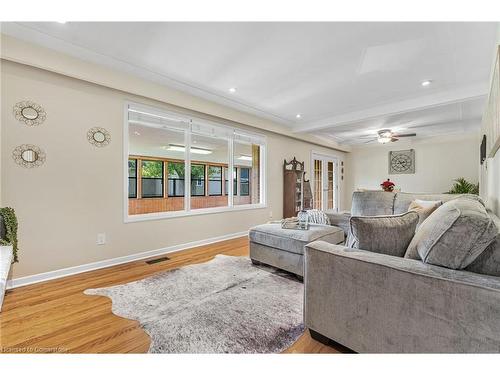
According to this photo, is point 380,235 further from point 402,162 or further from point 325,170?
point 402,162

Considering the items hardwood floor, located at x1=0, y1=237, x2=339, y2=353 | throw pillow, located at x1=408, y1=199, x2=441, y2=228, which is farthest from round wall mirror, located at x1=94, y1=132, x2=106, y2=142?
throw pillow, located at x1=408, y1=199, x2=441, y2=228

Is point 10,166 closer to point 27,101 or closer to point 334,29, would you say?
point 27,101

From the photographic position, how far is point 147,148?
3.83 metres

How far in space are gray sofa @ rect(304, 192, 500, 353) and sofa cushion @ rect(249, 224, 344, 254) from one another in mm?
1031

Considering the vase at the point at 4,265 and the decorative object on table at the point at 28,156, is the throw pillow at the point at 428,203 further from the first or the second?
the decorative object on table at the point at 28,156

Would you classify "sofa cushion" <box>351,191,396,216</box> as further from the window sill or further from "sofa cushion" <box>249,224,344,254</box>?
the window sill

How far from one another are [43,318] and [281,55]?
328 centimetres

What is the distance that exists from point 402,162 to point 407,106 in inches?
146

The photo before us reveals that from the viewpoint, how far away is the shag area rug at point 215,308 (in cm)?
159

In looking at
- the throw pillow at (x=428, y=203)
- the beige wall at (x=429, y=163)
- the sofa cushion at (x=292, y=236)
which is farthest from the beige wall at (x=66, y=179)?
the beige wall at (x=429, y=163)

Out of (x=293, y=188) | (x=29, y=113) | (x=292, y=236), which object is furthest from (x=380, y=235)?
A: (x=293, y=188)

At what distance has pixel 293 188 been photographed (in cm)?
573

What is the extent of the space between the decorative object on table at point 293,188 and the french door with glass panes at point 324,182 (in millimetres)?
911

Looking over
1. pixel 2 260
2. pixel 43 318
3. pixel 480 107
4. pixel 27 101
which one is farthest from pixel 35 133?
pixel 480 107
